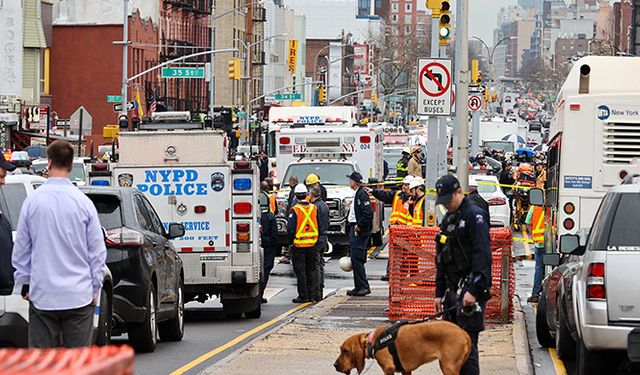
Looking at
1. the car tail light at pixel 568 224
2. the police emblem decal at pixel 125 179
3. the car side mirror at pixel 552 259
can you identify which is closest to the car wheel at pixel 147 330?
the car side mirror at pixel 552 259

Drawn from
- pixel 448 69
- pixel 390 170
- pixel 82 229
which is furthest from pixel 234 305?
pixel 390 170

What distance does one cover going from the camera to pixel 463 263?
10.7 meters

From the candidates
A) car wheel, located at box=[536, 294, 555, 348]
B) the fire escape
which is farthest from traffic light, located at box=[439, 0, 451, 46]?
the fire escape

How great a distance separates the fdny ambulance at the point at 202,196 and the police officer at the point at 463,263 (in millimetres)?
8706

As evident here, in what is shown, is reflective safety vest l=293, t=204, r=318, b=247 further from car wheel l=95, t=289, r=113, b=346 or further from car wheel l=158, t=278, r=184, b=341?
car wheel l=95, t=289, r=113, b=346

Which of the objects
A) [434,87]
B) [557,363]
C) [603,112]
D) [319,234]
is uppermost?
[434,87]

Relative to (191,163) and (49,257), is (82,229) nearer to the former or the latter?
(49,257)

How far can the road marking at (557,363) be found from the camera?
14008 millimetres

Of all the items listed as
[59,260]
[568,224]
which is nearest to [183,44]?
[568,224]

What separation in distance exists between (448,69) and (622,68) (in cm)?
305

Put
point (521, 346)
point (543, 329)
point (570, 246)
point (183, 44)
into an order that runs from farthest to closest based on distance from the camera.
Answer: point (183, 44) < point (543, 329) < point (521, 346) < point (570, 246)

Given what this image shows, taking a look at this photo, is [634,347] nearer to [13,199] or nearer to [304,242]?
[13,199]

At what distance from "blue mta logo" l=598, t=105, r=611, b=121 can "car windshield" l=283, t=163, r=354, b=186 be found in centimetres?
1555

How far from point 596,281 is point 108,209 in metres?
5.50
